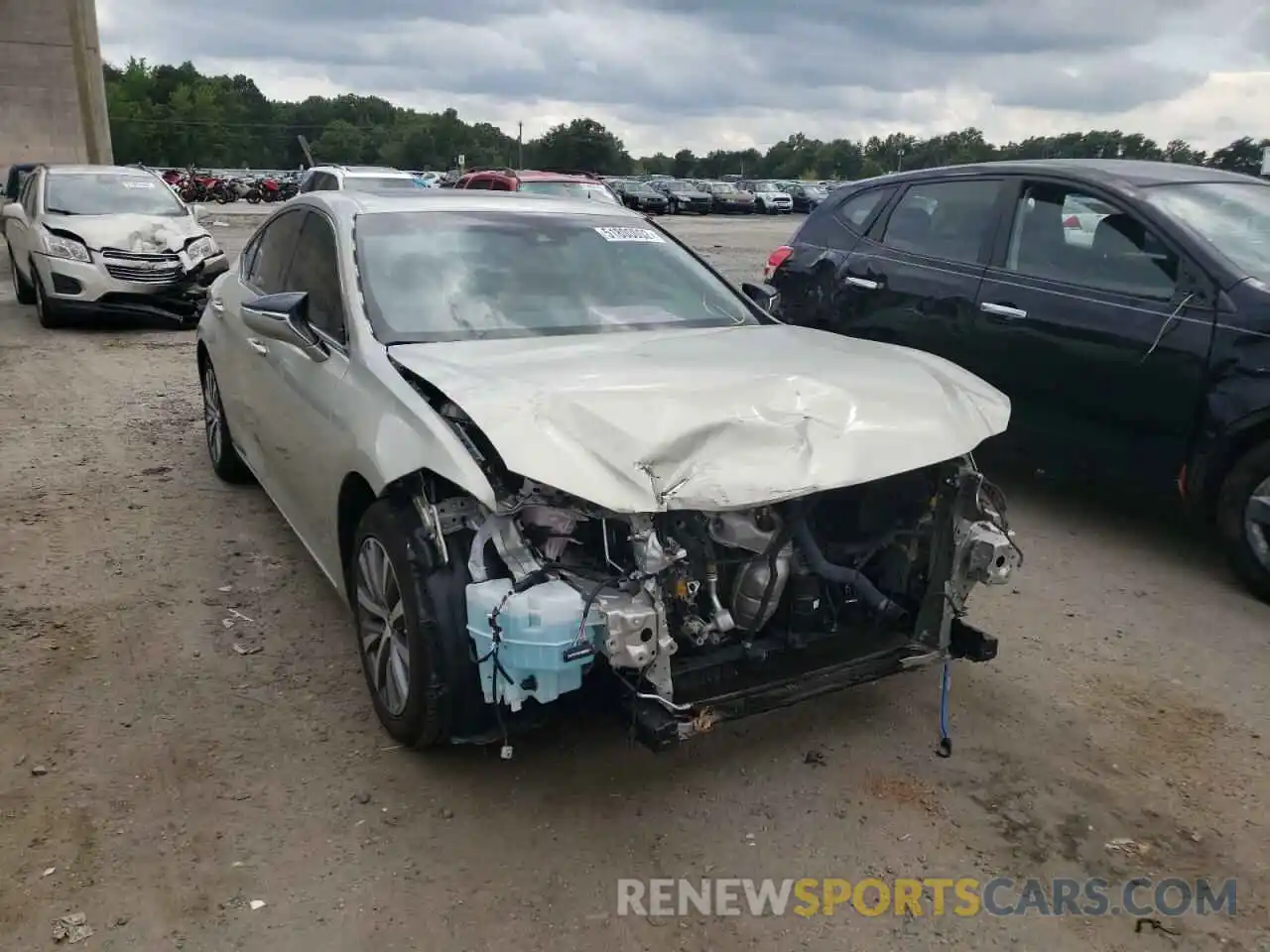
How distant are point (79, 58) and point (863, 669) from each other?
4065 cm

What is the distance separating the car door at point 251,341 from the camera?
471cm

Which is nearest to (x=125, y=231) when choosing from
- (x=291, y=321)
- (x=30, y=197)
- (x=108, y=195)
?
(x=108, y=195)

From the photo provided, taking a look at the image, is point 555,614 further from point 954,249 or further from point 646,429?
point 954,249

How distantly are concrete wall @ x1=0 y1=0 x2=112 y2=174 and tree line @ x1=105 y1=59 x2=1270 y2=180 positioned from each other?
57304mm

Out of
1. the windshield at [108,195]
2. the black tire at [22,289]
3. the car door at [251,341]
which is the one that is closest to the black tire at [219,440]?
the car door at [251,341]

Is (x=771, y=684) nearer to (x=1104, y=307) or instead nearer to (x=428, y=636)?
(x=428, y=636)

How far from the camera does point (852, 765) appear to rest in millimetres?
3312

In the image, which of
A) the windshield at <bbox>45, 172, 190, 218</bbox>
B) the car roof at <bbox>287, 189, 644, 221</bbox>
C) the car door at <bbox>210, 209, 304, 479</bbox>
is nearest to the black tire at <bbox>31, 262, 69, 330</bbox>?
the windshield at <bbox>45, 172, 190, 218</bbox>

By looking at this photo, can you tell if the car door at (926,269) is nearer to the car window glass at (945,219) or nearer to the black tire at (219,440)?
the car window glass at (945,219)

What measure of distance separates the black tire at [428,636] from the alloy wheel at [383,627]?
0.01 m

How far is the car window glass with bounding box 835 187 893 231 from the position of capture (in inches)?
265

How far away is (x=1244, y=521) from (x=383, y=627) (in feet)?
12.3

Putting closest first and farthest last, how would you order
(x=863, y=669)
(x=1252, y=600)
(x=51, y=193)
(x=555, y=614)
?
(x=555, y=614) → (x=863, y=669) → (x=1252, y=600) → (x=51, y=193)

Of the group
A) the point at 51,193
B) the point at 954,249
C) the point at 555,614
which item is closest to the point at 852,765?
the point at 555,614
